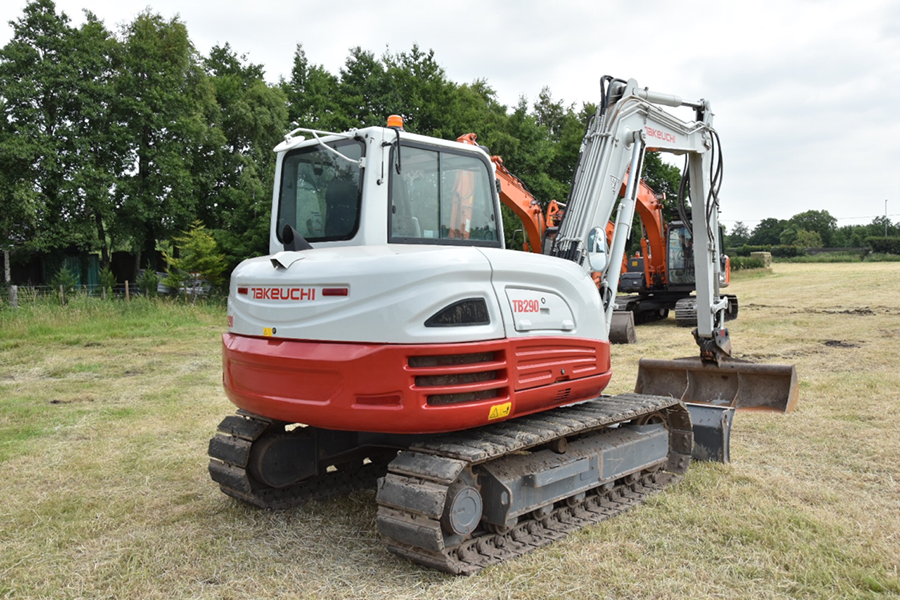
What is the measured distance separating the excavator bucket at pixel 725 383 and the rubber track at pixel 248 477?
363 cm

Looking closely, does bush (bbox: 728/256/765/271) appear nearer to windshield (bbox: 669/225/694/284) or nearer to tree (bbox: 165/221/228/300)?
windshield (bbox: 669/225/694/284)

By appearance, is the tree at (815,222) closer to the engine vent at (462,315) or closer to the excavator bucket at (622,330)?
the excavator bucket at (622,330)

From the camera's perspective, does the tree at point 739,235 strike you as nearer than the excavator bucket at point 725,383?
No

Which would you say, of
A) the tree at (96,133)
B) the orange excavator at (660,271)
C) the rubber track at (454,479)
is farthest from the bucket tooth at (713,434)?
the tree at (96,133)

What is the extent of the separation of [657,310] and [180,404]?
13.0 meters

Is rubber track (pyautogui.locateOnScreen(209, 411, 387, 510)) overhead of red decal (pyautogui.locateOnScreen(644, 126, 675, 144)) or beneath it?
beneath

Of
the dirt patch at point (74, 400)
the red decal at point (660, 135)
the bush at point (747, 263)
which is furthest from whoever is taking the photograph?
the bush at point (747, 263)

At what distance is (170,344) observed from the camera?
1471cm

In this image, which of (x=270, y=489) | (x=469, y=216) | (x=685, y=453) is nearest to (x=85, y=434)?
(x=270, y=489)

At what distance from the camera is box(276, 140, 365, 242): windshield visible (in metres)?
4.77

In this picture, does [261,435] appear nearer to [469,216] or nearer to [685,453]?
[469,216]

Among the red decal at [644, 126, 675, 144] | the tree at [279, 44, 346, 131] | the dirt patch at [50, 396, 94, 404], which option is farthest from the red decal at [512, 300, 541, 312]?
the tree at [279, 44, 346, 131]

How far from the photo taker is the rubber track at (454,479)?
12.9ft

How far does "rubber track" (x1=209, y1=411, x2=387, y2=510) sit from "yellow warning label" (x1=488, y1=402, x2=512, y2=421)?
6.03ft
